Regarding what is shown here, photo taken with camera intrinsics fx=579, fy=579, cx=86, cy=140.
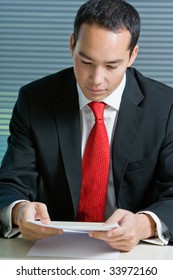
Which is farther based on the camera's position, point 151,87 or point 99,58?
point 151,87

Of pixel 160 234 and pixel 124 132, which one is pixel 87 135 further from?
pixel 160 234

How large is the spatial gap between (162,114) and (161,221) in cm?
46

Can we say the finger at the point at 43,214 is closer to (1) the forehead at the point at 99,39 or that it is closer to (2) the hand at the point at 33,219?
(2) the hand at the point at 33,219

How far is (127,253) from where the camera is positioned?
1539 millimetres

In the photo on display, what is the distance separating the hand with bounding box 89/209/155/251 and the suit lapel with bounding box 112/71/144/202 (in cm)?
34

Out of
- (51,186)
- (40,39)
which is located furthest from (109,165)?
(40,39)

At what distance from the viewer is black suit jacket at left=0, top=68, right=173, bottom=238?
195 cm

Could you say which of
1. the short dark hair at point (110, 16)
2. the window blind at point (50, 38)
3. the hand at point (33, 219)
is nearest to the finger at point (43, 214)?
the hand at point (33, 219)

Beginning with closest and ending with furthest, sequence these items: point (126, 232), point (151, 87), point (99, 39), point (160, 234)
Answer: point (126, 232) → point (160, 234) → point (99, 39) → point (151, 87)

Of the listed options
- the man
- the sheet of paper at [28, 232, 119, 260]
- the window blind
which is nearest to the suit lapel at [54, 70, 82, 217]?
the man

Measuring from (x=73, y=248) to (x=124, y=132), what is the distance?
0.55m

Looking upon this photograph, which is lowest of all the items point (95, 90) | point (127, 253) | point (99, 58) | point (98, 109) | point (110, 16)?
A: point (127, 253)

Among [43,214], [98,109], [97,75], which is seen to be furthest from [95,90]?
[43,214]
